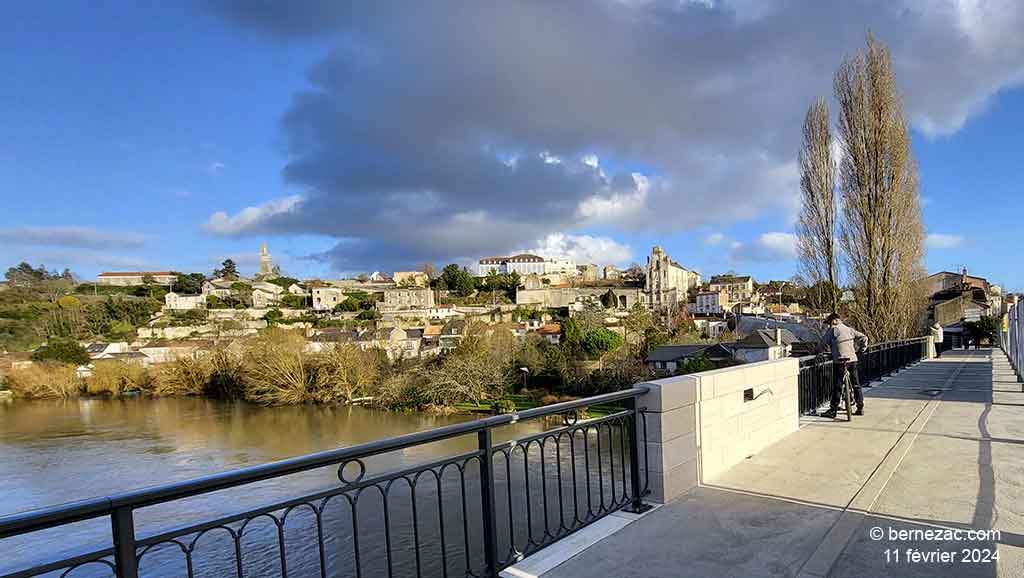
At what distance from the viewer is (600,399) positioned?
145 inches

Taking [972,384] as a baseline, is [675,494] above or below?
above

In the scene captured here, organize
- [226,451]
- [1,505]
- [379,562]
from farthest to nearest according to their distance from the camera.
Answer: [226,451] → [1,505] → [379,562]

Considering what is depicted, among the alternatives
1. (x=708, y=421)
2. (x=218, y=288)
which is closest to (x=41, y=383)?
(x=218, y=288)

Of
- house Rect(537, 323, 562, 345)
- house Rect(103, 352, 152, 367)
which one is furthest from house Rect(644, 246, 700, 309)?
house Rect(103, 352, 152, 367)

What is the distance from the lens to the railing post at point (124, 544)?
1798 mm

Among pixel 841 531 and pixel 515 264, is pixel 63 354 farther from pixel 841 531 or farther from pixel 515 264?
pixel 515 264

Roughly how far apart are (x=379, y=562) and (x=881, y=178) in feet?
65.7

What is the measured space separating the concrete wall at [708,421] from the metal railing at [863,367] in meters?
1.63

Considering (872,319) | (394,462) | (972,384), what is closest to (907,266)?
(872,319)

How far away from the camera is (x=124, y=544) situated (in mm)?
1830

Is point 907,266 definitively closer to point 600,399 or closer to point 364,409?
point 600,399

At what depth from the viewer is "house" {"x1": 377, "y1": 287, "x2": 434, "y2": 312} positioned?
92.8 metres

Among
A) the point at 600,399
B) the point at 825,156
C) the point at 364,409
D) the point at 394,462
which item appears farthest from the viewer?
the point at 364,409

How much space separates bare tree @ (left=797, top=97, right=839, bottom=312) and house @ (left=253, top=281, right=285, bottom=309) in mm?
92185
